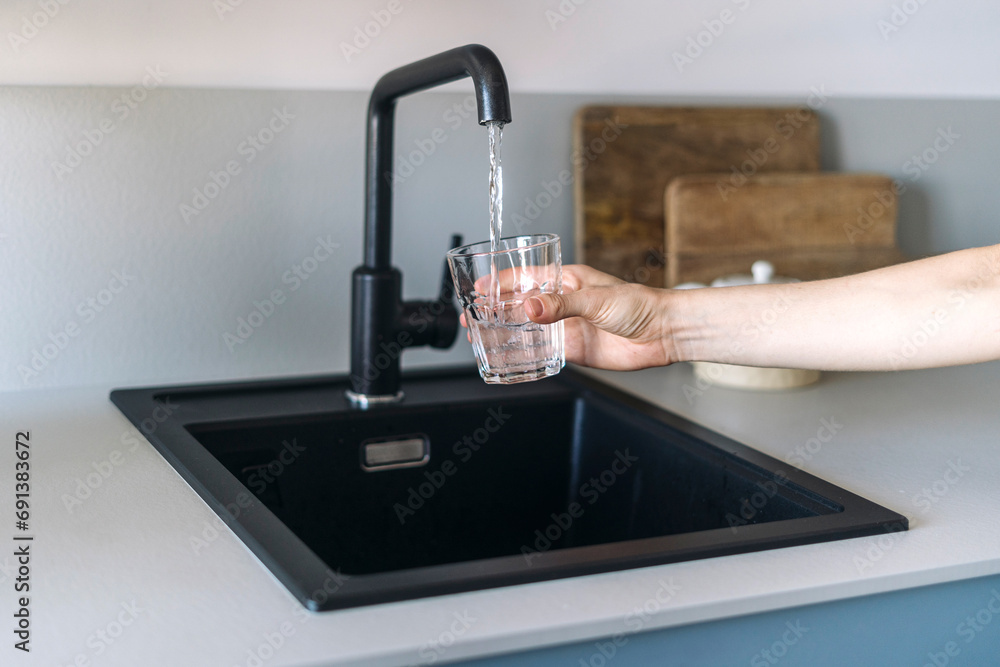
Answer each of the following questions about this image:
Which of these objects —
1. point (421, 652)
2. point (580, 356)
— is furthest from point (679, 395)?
point (421, 652)

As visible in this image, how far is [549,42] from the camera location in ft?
4.83

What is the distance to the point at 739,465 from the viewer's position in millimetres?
988

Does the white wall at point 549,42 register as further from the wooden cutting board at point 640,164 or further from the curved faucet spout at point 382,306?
the curved faucet spout at point 382,306

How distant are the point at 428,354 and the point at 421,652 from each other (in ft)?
2.93

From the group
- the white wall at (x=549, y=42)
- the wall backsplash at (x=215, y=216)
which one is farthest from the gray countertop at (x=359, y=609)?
the white wall at (x=549, y=42)

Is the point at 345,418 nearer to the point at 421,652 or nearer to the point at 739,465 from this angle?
the point at 739,465

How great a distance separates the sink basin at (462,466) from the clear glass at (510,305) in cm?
21

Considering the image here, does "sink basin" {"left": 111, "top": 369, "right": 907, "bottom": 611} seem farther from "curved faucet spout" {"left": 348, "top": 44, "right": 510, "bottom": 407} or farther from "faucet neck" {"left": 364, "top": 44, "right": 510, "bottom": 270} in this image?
"faucet neck" {"left": 364, "top": 44, "right": 510, "bottom": 270}

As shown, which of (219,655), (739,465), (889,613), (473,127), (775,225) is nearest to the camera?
(219,655)

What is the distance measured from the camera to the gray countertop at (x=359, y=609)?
609 millimetres

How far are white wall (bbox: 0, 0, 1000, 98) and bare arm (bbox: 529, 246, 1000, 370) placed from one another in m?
0.58

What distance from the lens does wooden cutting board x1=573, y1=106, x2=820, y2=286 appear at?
149cm

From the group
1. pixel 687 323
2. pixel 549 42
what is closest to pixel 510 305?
pixel 687 323

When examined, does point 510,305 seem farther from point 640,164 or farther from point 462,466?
point 640,164
